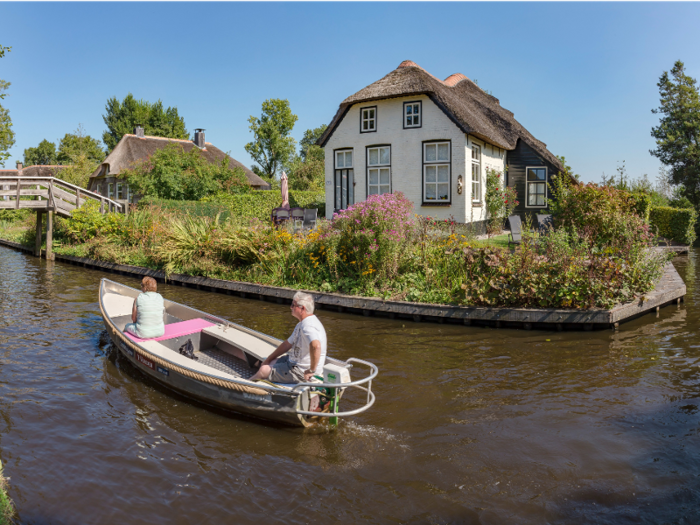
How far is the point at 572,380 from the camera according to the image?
7270 mm

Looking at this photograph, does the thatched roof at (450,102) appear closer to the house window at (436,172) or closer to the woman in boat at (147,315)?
the house window at (436,172)

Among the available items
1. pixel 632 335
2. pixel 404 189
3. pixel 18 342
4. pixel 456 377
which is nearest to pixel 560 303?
pixel 632 335

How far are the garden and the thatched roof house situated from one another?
2445 centimetres

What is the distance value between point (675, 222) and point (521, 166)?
7067mm

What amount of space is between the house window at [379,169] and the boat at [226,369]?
→ 13.8 m

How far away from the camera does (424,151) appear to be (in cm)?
2055

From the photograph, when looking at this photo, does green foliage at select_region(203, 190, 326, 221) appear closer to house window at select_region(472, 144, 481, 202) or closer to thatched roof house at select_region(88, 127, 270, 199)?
house window at select_region(472, 144, 481, 202)

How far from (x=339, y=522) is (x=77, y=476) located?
2.55 metres

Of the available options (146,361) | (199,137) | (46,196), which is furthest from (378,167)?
(199,137)

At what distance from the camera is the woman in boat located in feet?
24.5

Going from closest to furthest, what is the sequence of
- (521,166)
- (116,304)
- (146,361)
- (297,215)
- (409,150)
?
(146,361)
(116,304)
(297,215)
(409,150)
(521,166)

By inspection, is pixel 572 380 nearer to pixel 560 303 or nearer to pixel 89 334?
pixel 560 303

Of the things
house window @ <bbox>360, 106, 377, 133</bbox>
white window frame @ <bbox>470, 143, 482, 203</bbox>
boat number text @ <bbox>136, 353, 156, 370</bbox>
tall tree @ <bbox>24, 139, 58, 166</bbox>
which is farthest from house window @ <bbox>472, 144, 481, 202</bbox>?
tall tree @ <bbox>24, 139, 58, 166</bbox>

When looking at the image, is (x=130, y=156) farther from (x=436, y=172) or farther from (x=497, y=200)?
(x=497, y=200)
